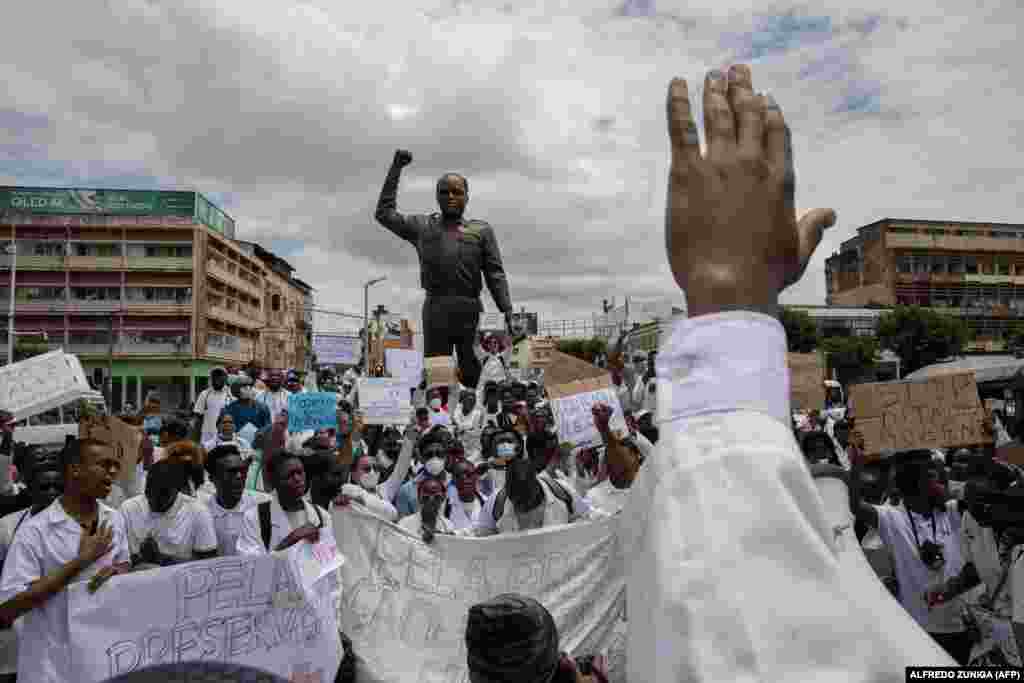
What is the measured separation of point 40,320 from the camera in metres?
57.7

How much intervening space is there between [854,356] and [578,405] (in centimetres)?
4625

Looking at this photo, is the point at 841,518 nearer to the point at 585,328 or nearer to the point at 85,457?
the point at 85,457

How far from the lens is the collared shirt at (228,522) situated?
482 centimetres

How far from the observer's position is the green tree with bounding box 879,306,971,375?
45406 mm

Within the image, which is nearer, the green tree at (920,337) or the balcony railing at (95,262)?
the green tree at (920,337)

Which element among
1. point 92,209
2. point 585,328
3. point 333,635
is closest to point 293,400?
point 333,635

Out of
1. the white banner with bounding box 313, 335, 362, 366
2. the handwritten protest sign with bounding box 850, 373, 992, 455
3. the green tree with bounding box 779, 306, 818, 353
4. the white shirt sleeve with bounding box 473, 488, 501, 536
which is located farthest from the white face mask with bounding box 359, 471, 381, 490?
the green tree with bounding box 779, 306, 818, 353

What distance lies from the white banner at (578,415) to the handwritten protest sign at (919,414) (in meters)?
1.84

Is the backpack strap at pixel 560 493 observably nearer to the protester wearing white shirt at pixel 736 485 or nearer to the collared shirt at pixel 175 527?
the collared shirt at pixel 175 527

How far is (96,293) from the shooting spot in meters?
59.2

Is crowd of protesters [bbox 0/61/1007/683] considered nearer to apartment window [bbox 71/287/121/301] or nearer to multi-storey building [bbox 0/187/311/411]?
multi-storey building [bbox 0/187/311/411]

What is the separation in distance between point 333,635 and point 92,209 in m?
72.7

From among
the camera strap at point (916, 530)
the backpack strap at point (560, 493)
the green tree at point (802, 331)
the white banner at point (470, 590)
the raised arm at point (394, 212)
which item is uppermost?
the green tree at point (802, 331)

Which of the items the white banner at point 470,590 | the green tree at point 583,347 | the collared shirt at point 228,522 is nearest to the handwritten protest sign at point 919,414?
the white banner at point 470,590
